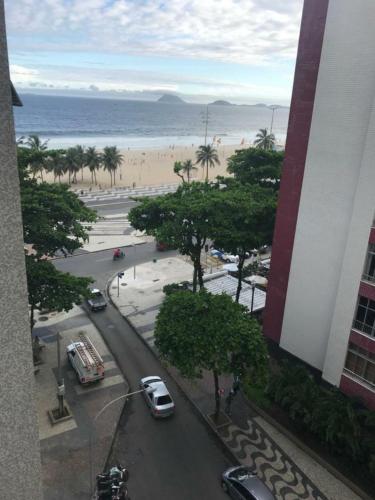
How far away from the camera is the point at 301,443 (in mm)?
21281

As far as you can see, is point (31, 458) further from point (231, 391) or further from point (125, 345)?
point (125, 345)

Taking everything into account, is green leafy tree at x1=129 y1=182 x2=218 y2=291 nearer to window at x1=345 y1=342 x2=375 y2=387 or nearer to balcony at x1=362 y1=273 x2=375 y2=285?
balcony at x1=362 y1=273 x2=375 y2=285

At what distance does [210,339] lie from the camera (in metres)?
19.6

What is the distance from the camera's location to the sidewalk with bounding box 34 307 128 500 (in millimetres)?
18631

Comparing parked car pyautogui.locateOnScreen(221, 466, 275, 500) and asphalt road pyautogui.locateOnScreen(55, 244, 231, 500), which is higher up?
parked car pyautogui.locateOnScreen(221, 466, 275, 500)

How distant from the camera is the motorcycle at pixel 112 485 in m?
17.2

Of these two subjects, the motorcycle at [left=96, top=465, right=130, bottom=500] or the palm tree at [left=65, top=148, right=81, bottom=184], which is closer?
the motorcycle at [left=96, top=465, right=130, bottom=500]

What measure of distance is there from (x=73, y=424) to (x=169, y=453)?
5.62 m

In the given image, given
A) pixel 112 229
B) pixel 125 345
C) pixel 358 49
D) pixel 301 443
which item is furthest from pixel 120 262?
pixel 358 49

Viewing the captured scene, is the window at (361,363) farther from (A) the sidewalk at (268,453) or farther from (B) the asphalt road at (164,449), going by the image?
(B) the asphalt road at (164,449)

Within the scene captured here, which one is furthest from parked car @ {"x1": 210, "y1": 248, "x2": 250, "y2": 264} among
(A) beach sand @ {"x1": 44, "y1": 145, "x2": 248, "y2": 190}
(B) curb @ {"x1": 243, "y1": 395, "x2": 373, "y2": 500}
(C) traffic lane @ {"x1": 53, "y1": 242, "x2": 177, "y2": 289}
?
(A) beach sand @ {"x1": 44, "y1": 145, "x2": 248, "y2": 190}

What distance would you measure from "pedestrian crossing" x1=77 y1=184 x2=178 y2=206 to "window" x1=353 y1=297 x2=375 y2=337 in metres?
50.9

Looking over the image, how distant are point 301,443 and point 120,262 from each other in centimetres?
2948

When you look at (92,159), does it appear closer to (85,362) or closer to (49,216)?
A: (49,216)
